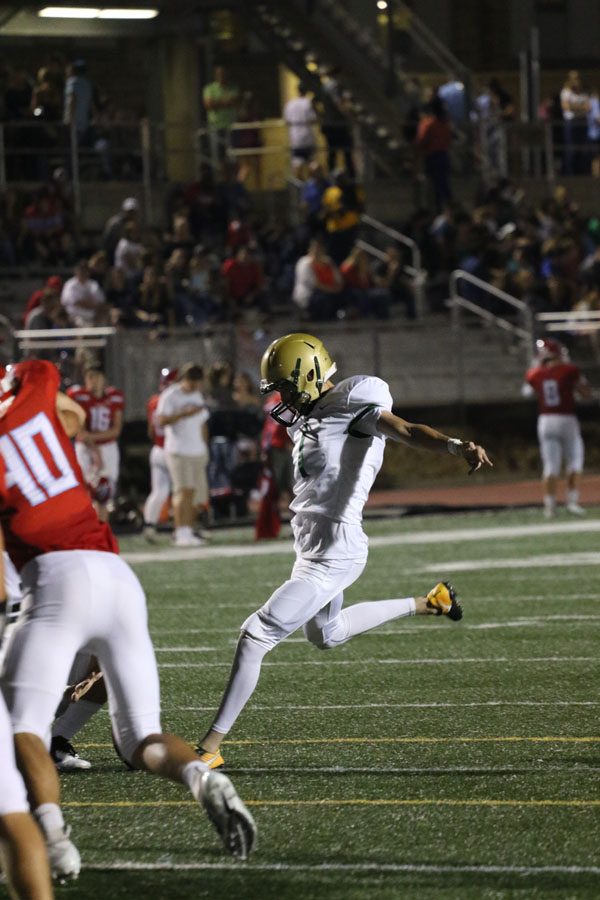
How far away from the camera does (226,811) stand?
15.7 ft

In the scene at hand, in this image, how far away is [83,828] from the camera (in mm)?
5879

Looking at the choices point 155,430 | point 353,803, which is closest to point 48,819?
point 353,803

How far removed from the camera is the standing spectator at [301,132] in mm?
24375

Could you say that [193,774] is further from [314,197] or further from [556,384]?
[314,197]

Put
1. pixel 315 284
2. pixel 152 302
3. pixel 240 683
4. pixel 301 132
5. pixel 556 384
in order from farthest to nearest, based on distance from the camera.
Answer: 1. pixel 301 132
2. pixel 315 284
3. pixel 152 302
4. pixel 556 384
5. pixel 240 683

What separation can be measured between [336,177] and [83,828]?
1814 centimetres

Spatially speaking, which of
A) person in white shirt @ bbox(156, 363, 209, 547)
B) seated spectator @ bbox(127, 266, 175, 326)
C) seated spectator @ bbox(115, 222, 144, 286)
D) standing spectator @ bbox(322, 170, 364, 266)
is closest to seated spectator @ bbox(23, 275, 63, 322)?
seated spectator @ bbox(127, 266, 175, 326)

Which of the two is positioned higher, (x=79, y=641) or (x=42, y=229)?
(x=42, y=229)

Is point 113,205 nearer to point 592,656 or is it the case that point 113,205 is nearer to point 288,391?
point 592,656

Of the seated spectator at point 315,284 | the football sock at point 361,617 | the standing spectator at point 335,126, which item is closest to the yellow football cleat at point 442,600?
the football sock at point 361,617

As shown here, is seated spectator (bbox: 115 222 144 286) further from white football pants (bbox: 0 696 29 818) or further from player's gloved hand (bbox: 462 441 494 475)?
white football pants (bbox: 0 696 29 818)

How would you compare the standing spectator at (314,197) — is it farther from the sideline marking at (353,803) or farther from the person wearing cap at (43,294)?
the sideline marking at (353,803)

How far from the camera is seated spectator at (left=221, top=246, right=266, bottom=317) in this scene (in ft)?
70.7

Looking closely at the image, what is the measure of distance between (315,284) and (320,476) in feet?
47.4
